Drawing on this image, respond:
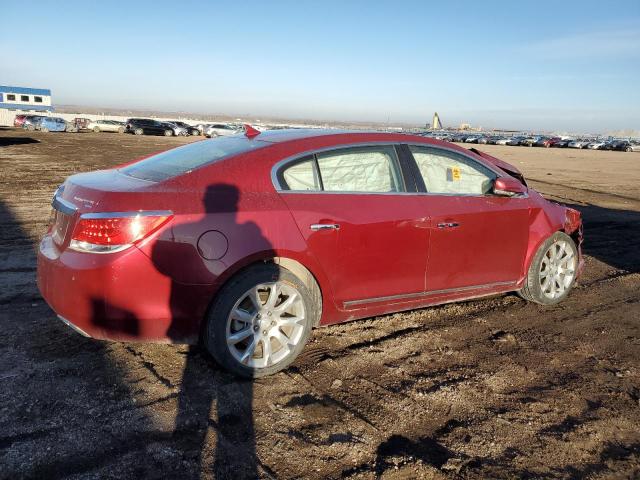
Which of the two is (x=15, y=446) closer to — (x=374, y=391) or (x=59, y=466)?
(x=59, y=466)

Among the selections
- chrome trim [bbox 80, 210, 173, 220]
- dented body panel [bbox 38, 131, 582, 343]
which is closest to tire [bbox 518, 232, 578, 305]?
dented body panel [bbox 38, 131, 582, 343]

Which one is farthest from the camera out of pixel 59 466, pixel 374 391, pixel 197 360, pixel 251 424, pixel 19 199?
pixel 19 199

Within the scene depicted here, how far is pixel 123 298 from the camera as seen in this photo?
3105mm

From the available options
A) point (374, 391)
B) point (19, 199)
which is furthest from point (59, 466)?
point (19, 199)

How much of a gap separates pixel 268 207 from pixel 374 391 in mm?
1342

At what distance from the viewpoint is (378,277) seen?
3.89m

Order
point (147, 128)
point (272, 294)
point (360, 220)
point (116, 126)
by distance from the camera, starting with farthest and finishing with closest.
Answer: point (116, 126)
point (147, 128)
point (360, 220)
point (272, 294)

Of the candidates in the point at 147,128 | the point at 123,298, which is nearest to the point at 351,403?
the point at 123,298

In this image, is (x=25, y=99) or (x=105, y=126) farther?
(x=25, y=99)

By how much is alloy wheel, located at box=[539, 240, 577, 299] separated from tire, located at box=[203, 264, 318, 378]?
8.34ft

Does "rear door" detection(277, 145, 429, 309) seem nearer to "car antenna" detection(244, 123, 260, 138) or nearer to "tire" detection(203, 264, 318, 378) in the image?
"tire" detection(203, 264, 318, 378)

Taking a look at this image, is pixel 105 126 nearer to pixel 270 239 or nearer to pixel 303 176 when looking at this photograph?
pixel 303 176

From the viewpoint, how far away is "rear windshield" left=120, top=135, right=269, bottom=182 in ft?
11.8

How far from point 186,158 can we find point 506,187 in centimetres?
259
